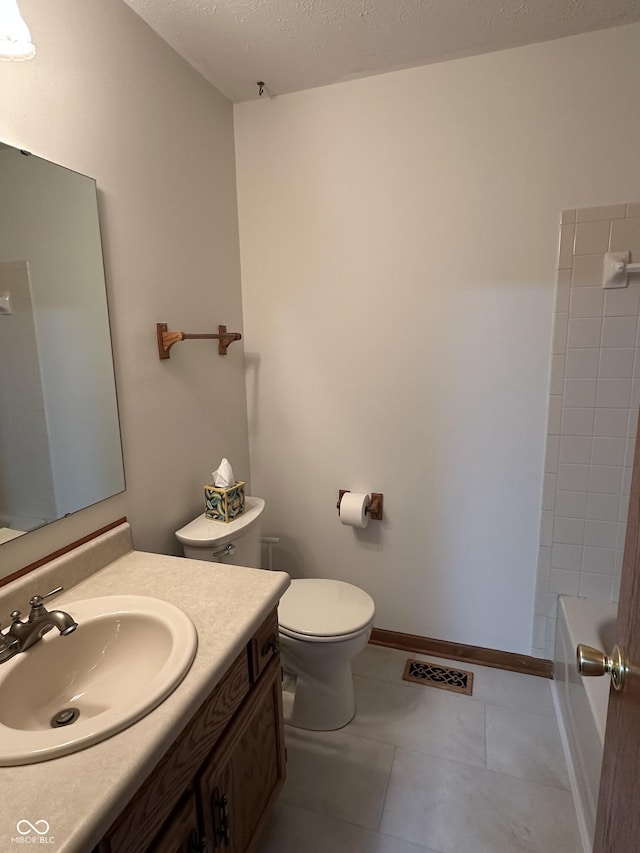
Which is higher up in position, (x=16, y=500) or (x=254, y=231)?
(x=254, y=231)

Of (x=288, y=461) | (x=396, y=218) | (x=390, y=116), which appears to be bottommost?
(x=288, y=461)

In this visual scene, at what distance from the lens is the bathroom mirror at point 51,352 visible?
1146 millimetres

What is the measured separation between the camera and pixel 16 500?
118 centimetres

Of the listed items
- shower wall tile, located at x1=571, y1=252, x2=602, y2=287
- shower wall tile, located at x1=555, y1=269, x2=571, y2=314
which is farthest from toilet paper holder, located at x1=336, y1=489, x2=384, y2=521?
shower wall tile, located at x1=571, y1=252, x2=602, y2=287

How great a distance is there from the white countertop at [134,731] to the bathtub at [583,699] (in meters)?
1.03

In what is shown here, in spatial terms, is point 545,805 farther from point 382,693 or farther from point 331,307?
point 331,307

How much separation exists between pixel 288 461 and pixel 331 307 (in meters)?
0.74

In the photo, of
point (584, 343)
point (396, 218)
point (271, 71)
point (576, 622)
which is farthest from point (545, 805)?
point (271, 71)

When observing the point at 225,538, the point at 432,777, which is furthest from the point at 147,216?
the point at 432,777

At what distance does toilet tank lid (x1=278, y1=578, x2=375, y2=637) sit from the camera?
167 cm

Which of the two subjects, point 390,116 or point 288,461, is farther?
point 288,461

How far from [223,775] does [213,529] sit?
2.59ft

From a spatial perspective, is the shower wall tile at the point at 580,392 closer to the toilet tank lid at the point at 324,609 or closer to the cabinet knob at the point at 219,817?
the toilet tank lid at the point at 324,609

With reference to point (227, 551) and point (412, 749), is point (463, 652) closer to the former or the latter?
point (412, 749)
